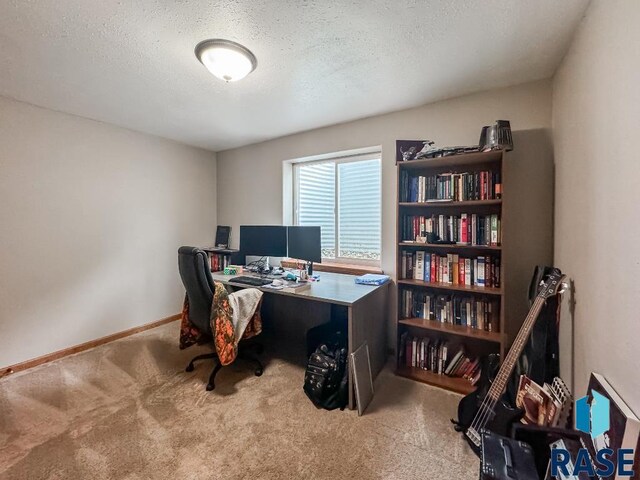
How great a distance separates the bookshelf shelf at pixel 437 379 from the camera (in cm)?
207

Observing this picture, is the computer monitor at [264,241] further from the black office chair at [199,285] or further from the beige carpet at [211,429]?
the beige carpet at [211,429]

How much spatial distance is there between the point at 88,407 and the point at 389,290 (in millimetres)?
2475

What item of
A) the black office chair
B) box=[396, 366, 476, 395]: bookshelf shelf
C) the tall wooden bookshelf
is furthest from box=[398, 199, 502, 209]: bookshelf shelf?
the black office chair

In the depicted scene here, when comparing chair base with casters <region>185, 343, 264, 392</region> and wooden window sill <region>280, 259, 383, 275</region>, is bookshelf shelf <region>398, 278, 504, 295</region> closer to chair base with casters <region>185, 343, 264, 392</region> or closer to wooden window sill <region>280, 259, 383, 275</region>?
wooden window sill <region>280, 259, 383, 275</region>

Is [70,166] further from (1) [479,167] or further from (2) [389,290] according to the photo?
(1) [479,167]

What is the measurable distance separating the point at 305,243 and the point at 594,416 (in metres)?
2.21

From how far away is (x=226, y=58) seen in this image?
5.52 feet

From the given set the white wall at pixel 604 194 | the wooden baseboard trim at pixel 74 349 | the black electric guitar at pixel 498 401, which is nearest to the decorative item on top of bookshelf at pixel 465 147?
the white wall at pixel 604 194

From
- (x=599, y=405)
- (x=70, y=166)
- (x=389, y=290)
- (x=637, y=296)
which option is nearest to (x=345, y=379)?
(x=389, y=290)

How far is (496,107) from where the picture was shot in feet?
7.08

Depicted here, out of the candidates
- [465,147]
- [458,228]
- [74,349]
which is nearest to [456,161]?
[465,147]

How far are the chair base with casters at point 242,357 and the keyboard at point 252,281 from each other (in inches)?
24.7

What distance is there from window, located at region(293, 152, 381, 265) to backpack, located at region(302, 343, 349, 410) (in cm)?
124

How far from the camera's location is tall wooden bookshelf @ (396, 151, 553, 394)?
6.48ft
